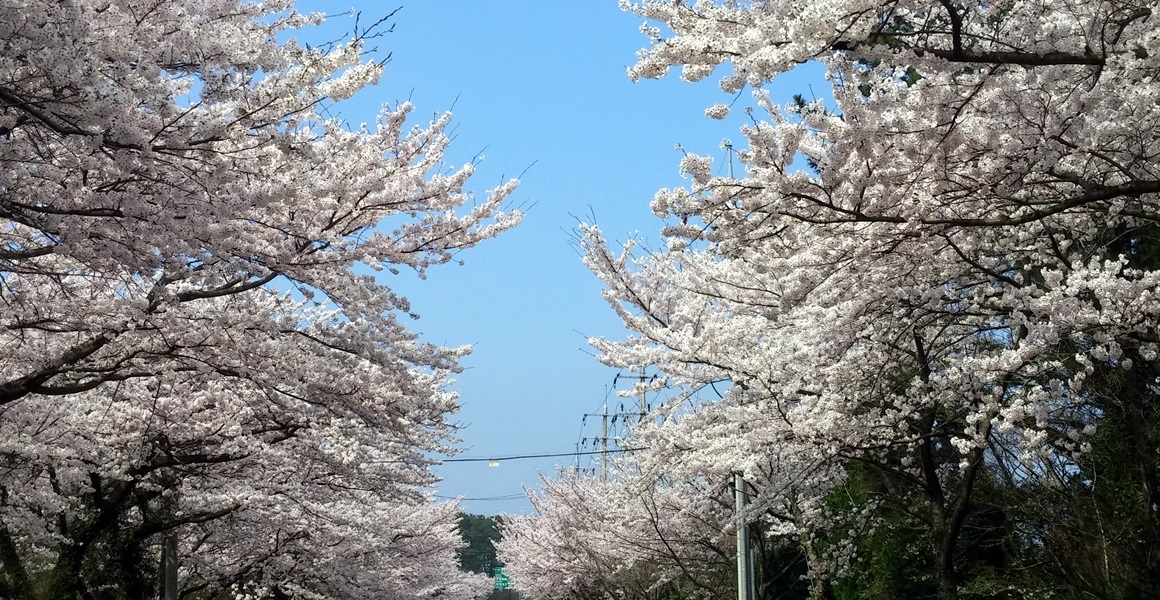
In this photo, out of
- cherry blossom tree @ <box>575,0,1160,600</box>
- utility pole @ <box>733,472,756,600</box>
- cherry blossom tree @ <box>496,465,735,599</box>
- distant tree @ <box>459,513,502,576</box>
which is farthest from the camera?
distant tree @ <box>459,513,502,576</box>

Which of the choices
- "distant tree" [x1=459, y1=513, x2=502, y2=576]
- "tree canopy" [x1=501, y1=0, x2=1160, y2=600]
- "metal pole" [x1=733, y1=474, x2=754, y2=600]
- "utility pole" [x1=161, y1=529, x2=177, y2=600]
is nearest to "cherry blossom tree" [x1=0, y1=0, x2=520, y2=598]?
"utility pole" [x1=161, y1=529, x2=177, y2=600]

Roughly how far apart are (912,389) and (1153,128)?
3601 mm

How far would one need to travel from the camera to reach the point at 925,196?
6555 millimetres

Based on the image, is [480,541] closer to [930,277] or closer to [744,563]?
[744,563]

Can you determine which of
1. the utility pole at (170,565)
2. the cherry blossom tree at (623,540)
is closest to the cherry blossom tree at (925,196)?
the cherry blossom tree at (623,540)

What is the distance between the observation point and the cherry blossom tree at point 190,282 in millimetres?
5684

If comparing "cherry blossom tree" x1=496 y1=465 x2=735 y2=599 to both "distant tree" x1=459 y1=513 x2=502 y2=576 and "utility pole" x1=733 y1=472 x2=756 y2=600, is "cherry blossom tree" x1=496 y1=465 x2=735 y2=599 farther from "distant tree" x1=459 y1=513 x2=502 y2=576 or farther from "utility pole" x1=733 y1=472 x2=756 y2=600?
"distant tree" x1=459 y1=513 x2=502 y2=576

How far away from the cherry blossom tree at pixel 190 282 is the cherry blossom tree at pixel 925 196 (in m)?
2.42

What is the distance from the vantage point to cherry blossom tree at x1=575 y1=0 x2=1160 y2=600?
5637 millimetres

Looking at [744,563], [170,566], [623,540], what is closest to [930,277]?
[744,563]

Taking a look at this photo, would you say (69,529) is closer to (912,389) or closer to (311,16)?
(311,16)

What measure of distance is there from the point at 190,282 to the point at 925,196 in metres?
5.89

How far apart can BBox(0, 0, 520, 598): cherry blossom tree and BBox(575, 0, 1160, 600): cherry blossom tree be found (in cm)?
242

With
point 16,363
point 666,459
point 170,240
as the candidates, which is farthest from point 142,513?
point 170,240
